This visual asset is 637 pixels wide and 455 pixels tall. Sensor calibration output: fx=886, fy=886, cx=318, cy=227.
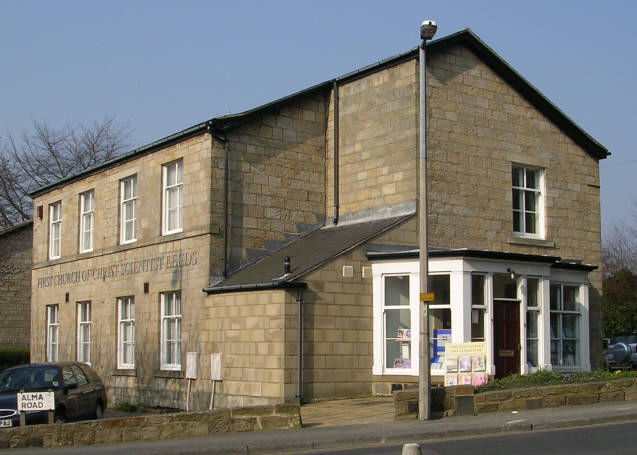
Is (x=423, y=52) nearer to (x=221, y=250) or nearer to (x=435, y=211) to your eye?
(x=435, y=211)

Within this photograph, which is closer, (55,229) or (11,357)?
(55,229)

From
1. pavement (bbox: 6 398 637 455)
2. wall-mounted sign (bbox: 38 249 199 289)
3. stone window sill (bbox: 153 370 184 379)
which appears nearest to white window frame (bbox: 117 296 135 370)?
wall-mounted sign (bbox: 38 249 199 289)

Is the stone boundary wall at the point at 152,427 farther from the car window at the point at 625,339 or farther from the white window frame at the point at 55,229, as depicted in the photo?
the car window at the point at 625,339

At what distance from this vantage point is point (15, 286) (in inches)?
1570

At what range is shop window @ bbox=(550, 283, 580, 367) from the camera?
2306 cm

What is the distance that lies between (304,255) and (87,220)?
1105 cm

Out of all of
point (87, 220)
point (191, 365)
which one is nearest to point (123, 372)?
point (191, 365)

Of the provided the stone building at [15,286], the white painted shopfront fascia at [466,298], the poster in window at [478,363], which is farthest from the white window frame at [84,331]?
the poster in window at [478,363]

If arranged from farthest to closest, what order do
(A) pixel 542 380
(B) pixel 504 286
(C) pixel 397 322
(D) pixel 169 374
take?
1. (D) pixel 169 374
2. (C) pixel 397 322
3. (B) pixel 504 286
4. (A) pixel 542 380

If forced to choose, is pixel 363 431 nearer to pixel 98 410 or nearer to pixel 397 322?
pixel 397 322

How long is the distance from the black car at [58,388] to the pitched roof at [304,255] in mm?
4571

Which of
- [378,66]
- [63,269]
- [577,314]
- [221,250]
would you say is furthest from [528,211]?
[63,269]

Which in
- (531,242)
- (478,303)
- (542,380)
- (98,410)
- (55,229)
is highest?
(55,229)

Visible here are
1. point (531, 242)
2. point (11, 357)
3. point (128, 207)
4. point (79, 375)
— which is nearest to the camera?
point (79, 375)
